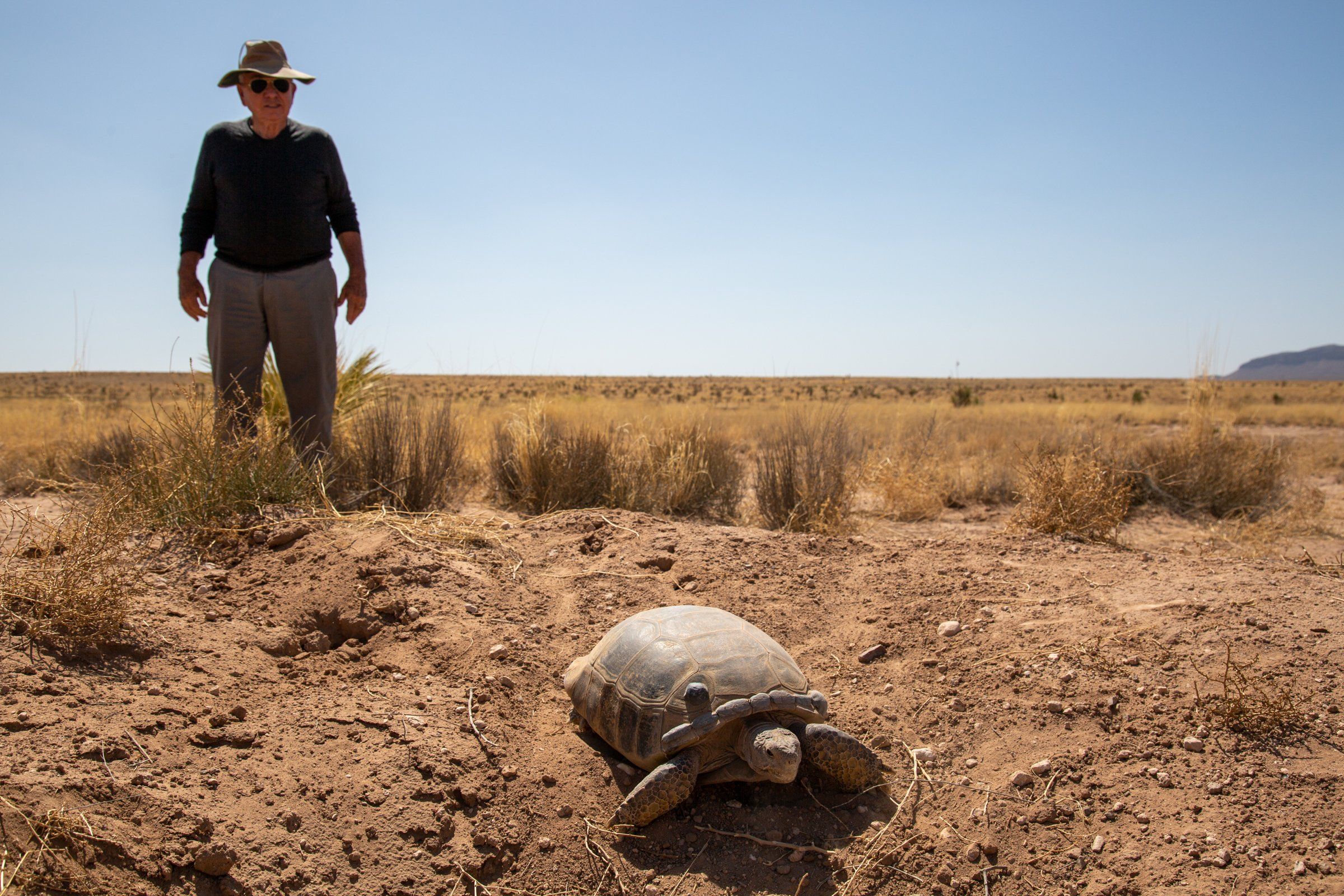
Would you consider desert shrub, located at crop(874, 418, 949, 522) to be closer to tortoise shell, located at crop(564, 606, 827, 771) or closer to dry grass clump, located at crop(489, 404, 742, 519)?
dry grass clump, located at crop(489, 404, 742, 519)

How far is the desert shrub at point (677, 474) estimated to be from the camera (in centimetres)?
702

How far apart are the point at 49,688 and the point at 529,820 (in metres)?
1.67

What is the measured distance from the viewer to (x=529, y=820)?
2.64 m

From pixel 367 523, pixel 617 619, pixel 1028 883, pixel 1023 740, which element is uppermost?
pixel 367 523

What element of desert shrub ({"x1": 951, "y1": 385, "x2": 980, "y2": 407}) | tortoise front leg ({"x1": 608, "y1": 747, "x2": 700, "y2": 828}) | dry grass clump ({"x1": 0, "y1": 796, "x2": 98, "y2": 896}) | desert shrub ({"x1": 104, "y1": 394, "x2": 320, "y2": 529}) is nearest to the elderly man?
desert shrub ({"x1": 104, "y1": 394, "x2": 320, "y2": 529})

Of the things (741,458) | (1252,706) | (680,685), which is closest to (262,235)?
(680,685)

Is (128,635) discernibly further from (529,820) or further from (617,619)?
(617,619)

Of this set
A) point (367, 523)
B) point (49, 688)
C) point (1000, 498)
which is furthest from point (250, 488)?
point (1000, 498)

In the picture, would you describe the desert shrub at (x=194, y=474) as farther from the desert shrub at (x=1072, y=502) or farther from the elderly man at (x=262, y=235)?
the desert shrub at (x=1072, y=502)

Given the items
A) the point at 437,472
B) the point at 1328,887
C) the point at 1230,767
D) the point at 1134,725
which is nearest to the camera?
the point at 1328,887

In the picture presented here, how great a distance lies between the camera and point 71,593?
2.79 meters

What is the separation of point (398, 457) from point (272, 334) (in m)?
1.55

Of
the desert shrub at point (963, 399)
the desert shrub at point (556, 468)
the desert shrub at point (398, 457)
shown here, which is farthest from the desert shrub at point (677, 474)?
the desert shrub at point (963, 399)

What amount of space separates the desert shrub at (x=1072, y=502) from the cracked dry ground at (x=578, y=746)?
210cm
